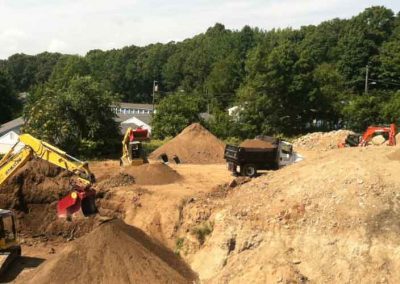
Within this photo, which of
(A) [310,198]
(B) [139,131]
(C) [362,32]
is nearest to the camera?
(A) [310,198]

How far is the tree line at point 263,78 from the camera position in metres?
49.9

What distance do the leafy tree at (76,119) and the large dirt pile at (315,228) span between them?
68.4 feet

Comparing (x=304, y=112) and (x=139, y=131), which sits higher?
(x=139, y=131)

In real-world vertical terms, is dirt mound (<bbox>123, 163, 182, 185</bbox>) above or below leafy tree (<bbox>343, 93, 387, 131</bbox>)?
above

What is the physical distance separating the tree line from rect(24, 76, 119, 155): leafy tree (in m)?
0.77

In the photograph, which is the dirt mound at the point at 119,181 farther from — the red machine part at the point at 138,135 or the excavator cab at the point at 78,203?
the excavator cab at the point at 78,203

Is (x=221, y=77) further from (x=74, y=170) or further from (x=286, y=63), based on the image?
(x=74, y=170)

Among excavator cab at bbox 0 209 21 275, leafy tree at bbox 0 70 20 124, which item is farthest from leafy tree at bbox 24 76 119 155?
leafy tree at bbox 0 70 20 124

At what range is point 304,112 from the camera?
174 feet

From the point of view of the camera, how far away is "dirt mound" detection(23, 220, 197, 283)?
538 inches

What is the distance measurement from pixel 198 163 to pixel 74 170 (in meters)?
16.7

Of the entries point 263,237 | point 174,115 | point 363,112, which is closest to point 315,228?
point 263,237

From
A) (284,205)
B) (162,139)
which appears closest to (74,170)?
(284,205)

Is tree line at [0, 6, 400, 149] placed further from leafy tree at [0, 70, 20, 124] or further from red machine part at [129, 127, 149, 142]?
red machine part at [129, 127, 149, 142]
